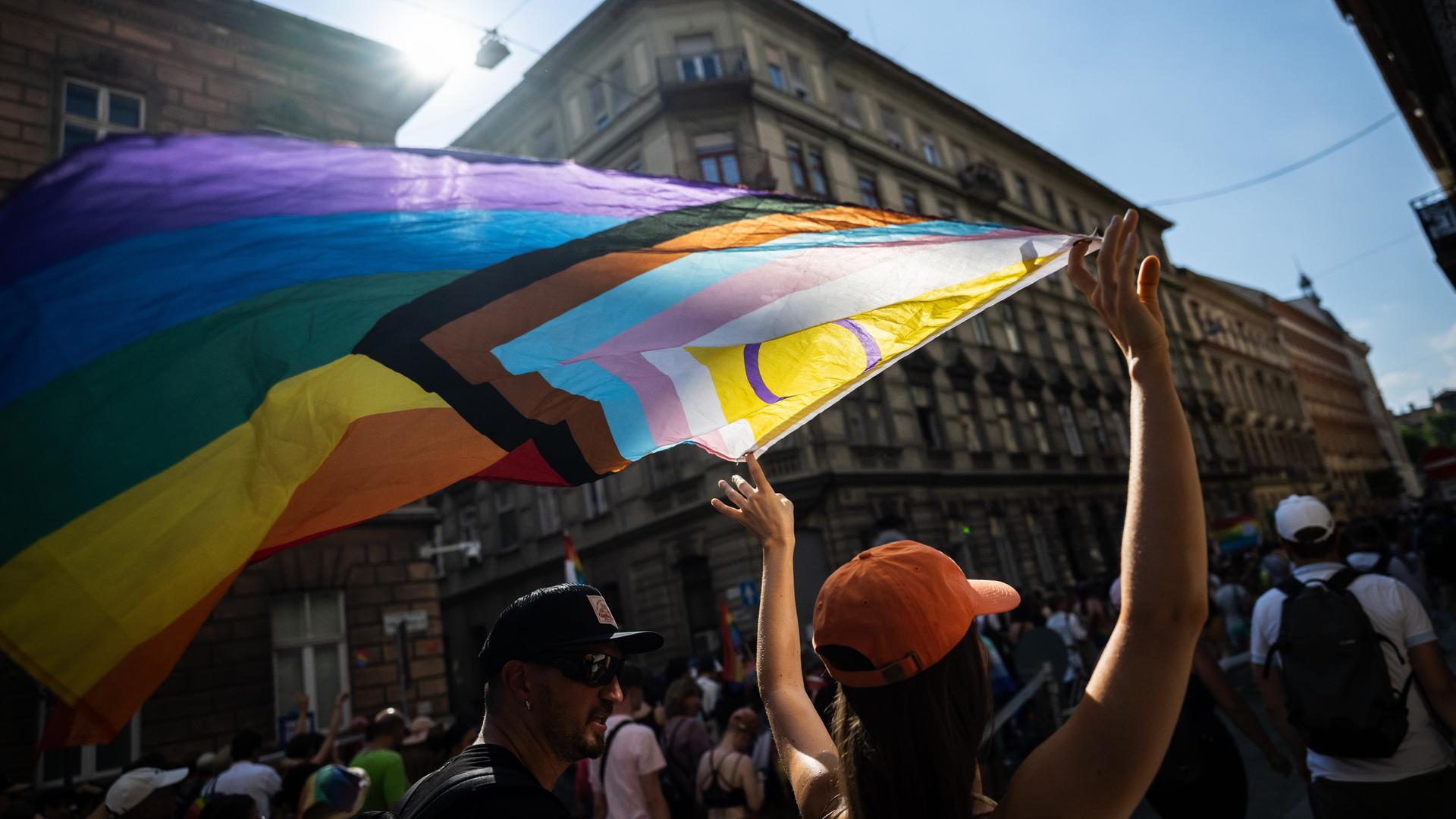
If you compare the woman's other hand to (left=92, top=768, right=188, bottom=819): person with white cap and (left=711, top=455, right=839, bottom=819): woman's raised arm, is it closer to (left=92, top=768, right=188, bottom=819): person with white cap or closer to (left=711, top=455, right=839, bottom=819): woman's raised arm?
(left=711, top=455, right=839, bottom=819): woman's raised arm

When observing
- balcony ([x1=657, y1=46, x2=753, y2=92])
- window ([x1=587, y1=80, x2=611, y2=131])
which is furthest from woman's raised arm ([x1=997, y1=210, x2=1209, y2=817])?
window ([x1=587, y1=80, x2=611, y2=131])

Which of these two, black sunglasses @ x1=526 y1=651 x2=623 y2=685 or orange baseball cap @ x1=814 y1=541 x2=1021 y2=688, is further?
black sunglasses @ x1=526 y1=651 x2=623 y2=685

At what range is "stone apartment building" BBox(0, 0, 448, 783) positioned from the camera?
462 inches

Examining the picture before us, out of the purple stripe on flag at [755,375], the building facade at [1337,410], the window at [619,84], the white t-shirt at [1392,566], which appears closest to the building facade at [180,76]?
the window at [619,84]

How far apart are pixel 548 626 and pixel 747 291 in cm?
141

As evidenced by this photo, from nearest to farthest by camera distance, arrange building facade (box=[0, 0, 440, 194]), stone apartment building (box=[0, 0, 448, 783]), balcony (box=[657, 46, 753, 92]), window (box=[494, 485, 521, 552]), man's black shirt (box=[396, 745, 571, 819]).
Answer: man's black shirt (box=[396, 745, 571, 819]), stone apartment building (box=[0, 0, 448, 783]), building facade (box=[0, 0, 440, 194]), balcony (box=[657, 46, 753, 92]), window (box=[494, 485, 521, 552])

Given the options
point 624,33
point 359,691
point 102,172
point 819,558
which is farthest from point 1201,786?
point 624,33

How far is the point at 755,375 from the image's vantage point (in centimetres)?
308

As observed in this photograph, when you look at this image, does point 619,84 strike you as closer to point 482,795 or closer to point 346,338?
point 346,338

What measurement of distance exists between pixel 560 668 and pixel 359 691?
13.1 metres

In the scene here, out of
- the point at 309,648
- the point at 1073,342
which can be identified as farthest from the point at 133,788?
the point at 1073,342

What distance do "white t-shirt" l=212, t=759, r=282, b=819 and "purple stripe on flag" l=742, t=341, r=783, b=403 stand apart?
4811 millimetres

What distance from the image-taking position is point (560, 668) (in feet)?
7.34

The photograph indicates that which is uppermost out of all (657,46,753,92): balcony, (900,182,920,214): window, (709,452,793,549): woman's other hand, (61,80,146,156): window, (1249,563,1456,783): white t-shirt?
(657,46,753,92): balcony
